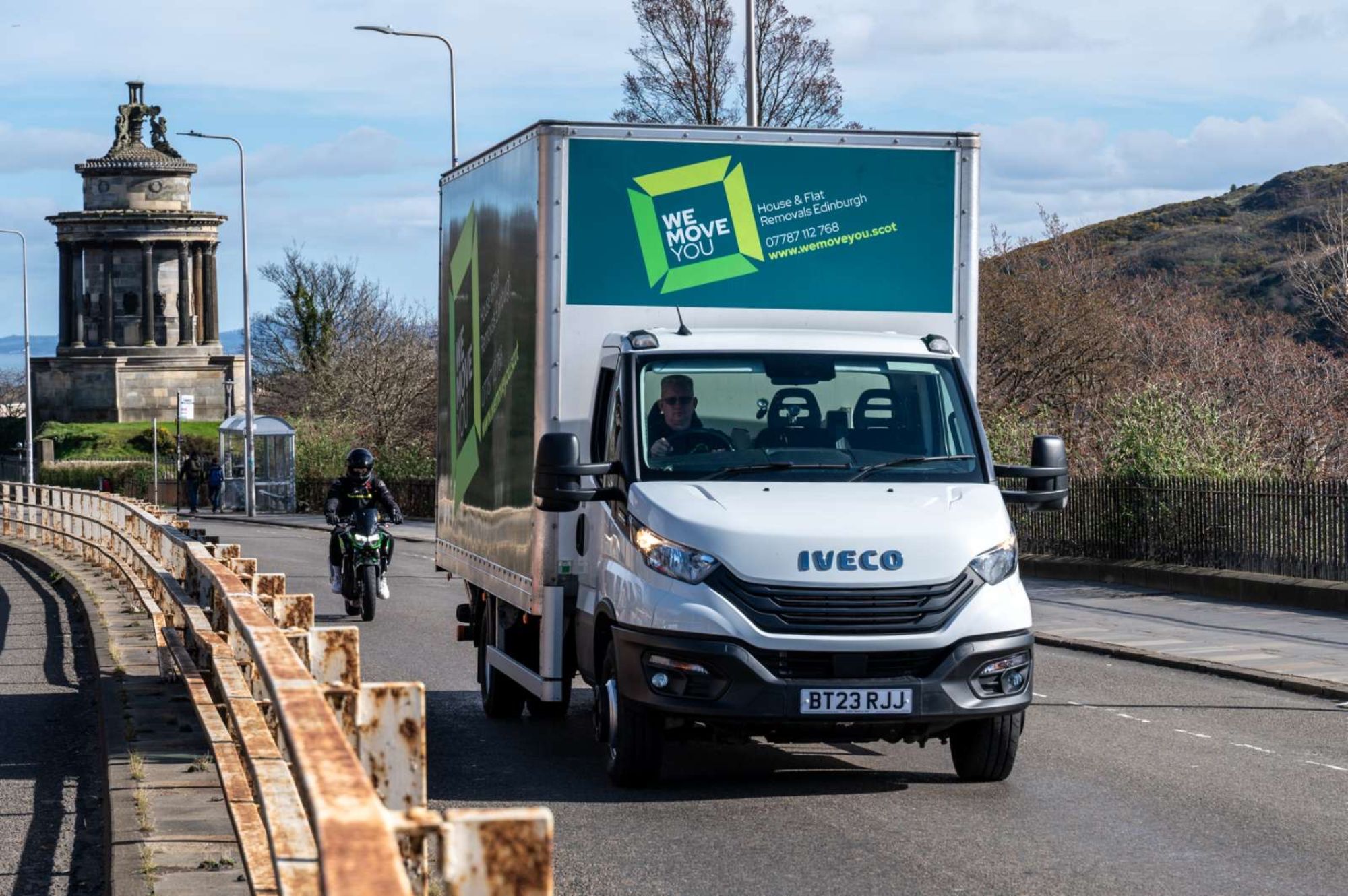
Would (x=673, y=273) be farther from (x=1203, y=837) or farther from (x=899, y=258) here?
(x=1203, y=837)

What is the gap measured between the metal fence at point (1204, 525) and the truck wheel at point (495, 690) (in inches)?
455

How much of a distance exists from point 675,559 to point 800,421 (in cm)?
132

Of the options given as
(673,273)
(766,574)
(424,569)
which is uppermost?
(673,273)

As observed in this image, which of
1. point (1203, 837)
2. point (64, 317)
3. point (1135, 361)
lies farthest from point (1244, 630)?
point (64, 317)

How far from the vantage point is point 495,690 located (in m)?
11.9

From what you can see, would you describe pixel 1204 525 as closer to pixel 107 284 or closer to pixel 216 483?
pixel 216 483

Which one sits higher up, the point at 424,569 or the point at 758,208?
Result: the point at 758,208

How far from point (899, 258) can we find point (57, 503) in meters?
24.4

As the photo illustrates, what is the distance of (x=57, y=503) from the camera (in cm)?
3194

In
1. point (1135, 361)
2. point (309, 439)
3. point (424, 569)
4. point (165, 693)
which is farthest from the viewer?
point (309, 439)

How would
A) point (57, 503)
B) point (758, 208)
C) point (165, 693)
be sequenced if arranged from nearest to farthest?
point (758, 208)
point (165, 693)
point (57, 503)

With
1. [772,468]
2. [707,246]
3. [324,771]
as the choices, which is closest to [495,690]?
[772,468]

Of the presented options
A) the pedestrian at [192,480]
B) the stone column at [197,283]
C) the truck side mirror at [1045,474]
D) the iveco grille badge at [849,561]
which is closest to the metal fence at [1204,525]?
the truck side mirror at [1045,474]

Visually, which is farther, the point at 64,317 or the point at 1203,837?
Answer: the point at 64,317
